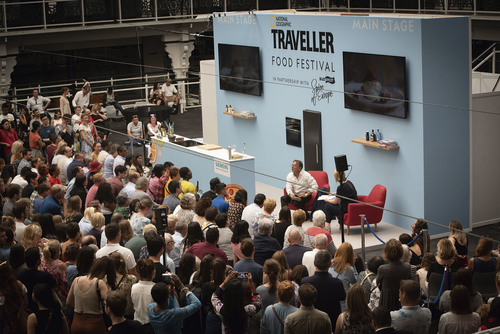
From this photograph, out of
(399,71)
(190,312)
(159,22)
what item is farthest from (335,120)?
(159,22)

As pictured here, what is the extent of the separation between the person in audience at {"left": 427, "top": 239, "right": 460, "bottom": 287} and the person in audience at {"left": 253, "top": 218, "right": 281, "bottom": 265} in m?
1.71

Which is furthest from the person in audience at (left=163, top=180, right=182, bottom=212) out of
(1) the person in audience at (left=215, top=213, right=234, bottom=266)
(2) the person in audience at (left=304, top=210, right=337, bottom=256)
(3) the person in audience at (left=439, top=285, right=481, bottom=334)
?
(3) the person in audience at (left=439, top=285, right=481, bottom=334)

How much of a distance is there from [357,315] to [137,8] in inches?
826

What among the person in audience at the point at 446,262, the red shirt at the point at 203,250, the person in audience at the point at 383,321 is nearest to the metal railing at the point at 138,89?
the red shirt at the point at 203,250

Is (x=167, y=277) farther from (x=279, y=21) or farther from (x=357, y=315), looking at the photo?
(x=279, y=21)

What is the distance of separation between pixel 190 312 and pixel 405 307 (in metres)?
1.78

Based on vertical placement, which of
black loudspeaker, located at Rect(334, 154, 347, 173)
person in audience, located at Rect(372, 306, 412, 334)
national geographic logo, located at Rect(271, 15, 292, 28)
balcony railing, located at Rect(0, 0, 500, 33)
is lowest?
person in audience, located at Rect(372, 306, 412, 334)

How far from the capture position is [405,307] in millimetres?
6066

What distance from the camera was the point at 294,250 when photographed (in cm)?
769

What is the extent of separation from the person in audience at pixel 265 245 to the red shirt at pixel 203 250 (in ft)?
2.35

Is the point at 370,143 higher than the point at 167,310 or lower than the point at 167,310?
higher

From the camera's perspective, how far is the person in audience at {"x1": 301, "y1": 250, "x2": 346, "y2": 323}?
6520 millimetres

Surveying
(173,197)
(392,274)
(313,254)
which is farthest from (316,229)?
(173,197)

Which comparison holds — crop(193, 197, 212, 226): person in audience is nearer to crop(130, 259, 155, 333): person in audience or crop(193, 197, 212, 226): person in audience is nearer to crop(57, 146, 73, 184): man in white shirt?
crop(130, 259, 155, 333): person in audience
